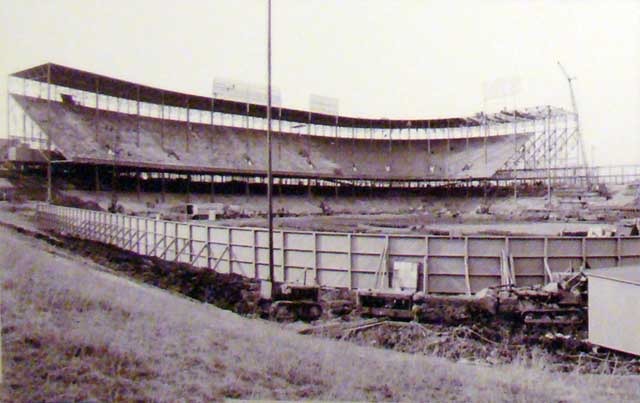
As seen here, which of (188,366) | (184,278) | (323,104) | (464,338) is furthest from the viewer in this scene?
(323,104)

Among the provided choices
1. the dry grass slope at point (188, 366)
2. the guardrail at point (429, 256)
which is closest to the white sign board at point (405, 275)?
the guardrail at point (429, 256)

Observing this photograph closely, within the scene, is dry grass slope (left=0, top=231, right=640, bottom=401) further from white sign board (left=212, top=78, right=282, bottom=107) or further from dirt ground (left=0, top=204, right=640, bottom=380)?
white sign board (left=212, top=78, right=282, bottom=107)

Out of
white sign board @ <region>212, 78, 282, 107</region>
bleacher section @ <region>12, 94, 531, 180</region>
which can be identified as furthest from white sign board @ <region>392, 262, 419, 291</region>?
white sign board @ <region>212, 78, 282, 107</region>

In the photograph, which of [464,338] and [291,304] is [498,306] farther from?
[291,304]

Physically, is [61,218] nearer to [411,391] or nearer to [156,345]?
[156,345]

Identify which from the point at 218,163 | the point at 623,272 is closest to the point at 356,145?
the point at 218,163

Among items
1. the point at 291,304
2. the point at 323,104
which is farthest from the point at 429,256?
the point at 323,104
